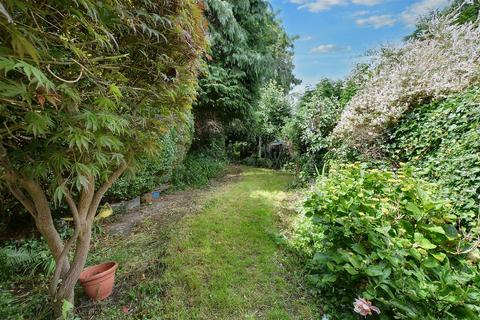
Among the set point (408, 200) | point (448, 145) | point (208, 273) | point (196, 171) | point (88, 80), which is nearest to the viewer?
point (88, 80)

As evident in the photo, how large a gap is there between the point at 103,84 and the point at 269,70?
6.20 meters

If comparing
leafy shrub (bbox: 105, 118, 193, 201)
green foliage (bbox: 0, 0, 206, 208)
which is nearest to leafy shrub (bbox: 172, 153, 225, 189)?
leafy shrub (bbox: 105, 118, 193, 201)

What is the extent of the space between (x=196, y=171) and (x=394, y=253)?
5.22m

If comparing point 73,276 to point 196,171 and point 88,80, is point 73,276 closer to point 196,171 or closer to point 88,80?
point 88,80

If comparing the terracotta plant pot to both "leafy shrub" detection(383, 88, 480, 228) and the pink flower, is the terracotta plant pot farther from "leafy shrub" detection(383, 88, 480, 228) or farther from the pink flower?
"leafy shrub" detection(383, 88, 480, 228)

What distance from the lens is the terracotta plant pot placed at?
2096mm

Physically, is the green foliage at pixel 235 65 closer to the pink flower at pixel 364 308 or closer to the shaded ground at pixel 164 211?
the shaded ground at pixel 164 211

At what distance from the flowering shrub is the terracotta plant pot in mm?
4037

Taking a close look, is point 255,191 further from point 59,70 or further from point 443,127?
point 59,70

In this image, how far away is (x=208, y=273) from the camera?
2.51 meters

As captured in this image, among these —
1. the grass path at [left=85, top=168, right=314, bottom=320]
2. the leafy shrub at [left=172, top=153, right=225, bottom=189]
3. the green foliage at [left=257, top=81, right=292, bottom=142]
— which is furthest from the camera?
the green foliage at [left=257, top=81, right=292, bottom=142]

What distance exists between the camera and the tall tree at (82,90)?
1.17 meters

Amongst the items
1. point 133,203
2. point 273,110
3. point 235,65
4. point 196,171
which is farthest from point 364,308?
point 273,110

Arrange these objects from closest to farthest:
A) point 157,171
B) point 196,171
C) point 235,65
→ point 157,171
point 196,171
point 235,65
